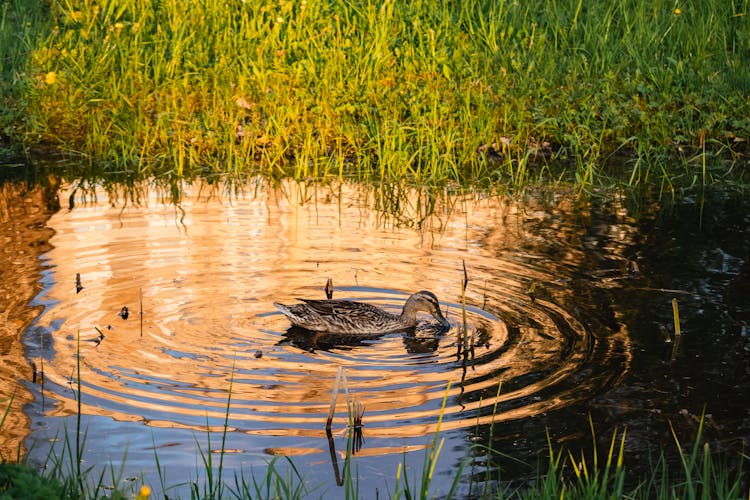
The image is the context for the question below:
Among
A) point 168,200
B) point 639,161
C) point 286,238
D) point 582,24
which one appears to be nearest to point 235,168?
point 168,200

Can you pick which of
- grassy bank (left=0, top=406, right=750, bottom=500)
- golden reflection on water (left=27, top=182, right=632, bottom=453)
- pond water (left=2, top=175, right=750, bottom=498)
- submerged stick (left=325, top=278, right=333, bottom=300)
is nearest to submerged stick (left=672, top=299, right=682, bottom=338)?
pond water (left=2, top=175, right=750, bottom=498)

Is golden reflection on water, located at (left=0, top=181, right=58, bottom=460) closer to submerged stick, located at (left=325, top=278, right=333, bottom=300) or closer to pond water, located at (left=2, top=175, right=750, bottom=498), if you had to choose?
pond water, located at (left=2, top=175, right=750, bottom=498)

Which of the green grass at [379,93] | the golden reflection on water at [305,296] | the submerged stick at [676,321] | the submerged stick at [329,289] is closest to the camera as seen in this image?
the golden reflection on water at [305,296]

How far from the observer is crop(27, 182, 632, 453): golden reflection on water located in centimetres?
695

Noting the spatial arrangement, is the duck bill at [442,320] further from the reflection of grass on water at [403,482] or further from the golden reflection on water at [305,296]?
the reflection of grass on water at [403,482]

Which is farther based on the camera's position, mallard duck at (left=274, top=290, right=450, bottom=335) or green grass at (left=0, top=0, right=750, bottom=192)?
green grass at (left=0, top=0, right=750, bottom=192)

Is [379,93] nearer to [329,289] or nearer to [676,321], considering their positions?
[329,289]

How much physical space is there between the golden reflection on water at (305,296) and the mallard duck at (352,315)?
0.12 m

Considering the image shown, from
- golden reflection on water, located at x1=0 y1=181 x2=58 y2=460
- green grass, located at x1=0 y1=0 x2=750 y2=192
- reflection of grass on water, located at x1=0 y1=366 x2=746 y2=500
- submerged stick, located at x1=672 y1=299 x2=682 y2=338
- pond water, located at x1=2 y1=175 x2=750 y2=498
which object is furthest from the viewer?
green grass, located at x1=0 y1=0 x2=750 y2=192

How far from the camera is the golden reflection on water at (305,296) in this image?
695cm

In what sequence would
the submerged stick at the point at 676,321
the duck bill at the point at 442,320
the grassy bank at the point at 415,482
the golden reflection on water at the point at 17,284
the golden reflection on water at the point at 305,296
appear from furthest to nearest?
the duck bill at the point at 442,320, the submerged stick at the point at 676,321, the golden reflection on water at the point at 305,296, the golden reflection on water at the point at 17,284, the grassy bank at the point at 415,482

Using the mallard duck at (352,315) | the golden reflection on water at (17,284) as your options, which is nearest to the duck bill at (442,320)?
the mallard duck at (352,315)

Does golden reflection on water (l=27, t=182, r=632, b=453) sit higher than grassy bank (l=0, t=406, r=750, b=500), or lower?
higher

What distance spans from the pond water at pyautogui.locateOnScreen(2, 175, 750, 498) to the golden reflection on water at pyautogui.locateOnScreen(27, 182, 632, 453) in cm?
2
